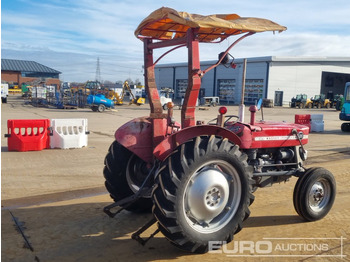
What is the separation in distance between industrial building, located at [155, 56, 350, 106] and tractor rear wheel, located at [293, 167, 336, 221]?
132ft

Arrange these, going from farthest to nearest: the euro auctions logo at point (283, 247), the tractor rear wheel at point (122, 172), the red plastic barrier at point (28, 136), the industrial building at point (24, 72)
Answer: the industrial building at point (24, 72) < the red plastic barrier at point (28, 136) < the tractor rear wheel at point (122, 172) < the euro auctions logo at point (283, 247)

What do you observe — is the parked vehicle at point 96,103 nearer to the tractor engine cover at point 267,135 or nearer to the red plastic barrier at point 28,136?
the red plastic barrier at point 28,136

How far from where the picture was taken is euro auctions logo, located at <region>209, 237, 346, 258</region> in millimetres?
3740

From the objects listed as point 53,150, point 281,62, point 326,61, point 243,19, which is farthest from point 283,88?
point 243,19

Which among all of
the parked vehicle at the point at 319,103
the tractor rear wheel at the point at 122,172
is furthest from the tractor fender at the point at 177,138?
the parked vehicle at the point at 319,103

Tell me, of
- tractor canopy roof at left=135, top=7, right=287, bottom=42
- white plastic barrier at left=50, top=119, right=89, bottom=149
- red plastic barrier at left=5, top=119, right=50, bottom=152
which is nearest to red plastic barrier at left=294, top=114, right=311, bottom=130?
white plastic barrier at left=50, top=119, right=89, bottom=149

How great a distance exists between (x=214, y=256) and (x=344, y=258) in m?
1.43

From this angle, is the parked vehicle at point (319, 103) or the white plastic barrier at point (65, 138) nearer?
the white plastic barrier at point (65, 138)

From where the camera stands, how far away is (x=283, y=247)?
394 cm

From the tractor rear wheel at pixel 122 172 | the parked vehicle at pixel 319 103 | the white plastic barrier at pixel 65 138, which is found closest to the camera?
the tractor rear wheel at pixel 122 172

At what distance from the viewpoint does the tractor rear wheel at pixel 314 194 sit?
4.56 m

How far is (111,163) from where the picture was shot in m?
4.49

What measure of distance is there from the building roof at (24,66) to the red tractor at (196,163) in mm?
76430

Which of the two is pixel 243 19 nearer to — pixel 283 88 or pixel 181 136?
pixel 181 136
